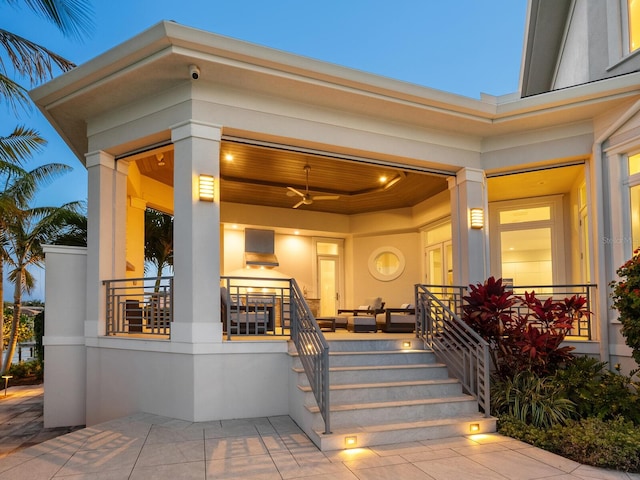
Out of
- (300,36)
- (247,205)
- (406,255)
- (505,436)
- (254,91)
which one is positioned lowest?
(505,436)

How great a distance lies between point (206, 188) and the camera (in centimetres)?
592

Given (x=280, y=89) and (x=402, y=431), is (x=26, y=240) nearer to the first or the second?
(x=280, y=89)

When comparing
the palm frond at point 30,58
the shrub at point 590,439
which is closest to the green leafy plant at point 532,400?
the shrub at point 590,439

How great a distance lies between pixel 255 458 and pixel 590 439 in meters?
3.08

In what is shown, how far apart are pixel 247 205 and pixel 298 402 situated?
6.34 metres

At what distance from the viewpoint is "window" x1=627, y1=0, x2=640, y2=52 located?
7.00 metres

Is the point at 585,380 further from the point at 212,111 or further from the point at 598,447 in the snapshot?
the point at 212,111

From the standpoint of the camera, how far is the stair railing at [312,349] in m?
4.73

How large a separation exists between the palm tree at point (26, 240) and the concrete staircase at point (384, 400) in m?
8.01

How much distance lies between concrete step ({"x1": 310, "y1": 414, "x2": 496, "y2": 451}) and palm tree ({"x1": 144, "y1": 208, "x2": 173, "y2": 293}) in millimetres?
9703

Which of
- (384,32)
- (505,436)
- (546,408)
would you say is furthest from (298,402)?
(384,32)

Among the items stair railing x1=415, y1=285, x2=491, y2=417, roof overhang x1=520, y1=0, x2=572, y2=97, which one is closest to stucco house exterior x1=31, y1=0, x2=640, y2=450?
roof overhang x1=520, y1=0, x2=572, y2=97

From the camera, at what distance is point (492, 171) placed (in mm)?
7652

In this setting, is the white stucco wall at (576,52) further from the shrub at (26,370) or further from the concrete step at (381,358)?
the shrub at (26,370)
